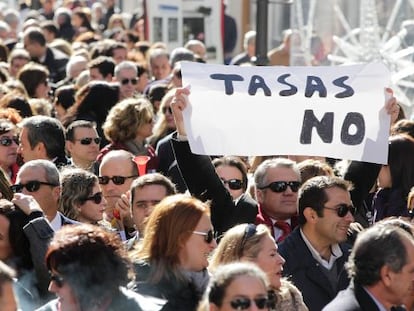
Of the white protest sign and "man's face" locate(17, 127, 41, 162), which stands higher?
the white protest sign

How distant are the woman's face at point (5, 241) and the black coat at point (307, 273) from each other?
1.48m

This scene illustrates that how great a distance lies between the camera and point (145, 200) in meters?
7.71

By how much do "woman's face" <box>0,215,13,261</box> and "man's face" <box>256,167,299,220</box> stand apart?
1.83 metres

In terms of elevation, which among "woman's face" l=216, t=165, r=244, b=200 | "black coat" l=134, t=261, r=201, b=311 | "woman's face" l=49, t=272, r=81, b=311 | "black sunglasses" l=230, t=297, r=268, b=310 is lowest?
"woman's face" l=216, t=165, r=244, b=200

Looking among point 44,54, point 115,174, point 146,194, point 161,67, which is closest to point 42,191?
point 146,194

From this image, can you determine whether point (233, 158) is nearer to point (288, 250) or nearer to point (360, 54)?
point (288, 250)

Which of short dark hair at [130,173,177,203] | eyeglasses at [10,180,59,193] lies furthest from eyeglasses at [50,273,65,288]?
eyeglasses at [10,180,59,193]

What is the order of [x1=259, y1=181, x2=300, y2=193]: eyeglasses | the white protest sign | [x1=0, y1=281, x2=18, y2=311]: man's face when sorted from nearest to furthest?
1. [x1=0, y1=281, x2=18, y2=311]: man's face
2. [x1=259, y1=181, x2=300, y2=193]: eyeglasses
3. the white protest sign

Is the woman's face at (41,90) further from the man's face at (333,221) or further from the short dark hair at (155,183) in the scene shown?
the man's face at (333,221)

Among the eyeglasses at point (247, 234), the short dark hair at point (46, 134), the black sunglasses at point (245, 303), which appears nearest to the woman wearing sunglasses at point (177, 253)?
the eyeglasses at point (247, 234)

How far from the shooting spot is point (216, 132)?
8.33m

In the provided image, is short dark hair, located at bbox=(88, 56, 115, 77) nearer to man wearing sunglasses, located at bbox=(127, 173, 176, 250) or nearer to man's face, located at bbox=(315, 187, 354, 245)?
man wearing sunglasses, located at bbox=(127, 173, 176, 250)

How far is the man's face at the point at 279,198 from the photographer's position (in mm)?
8125

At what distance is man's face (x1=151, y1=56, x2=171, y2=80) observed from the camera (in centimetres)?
1564
